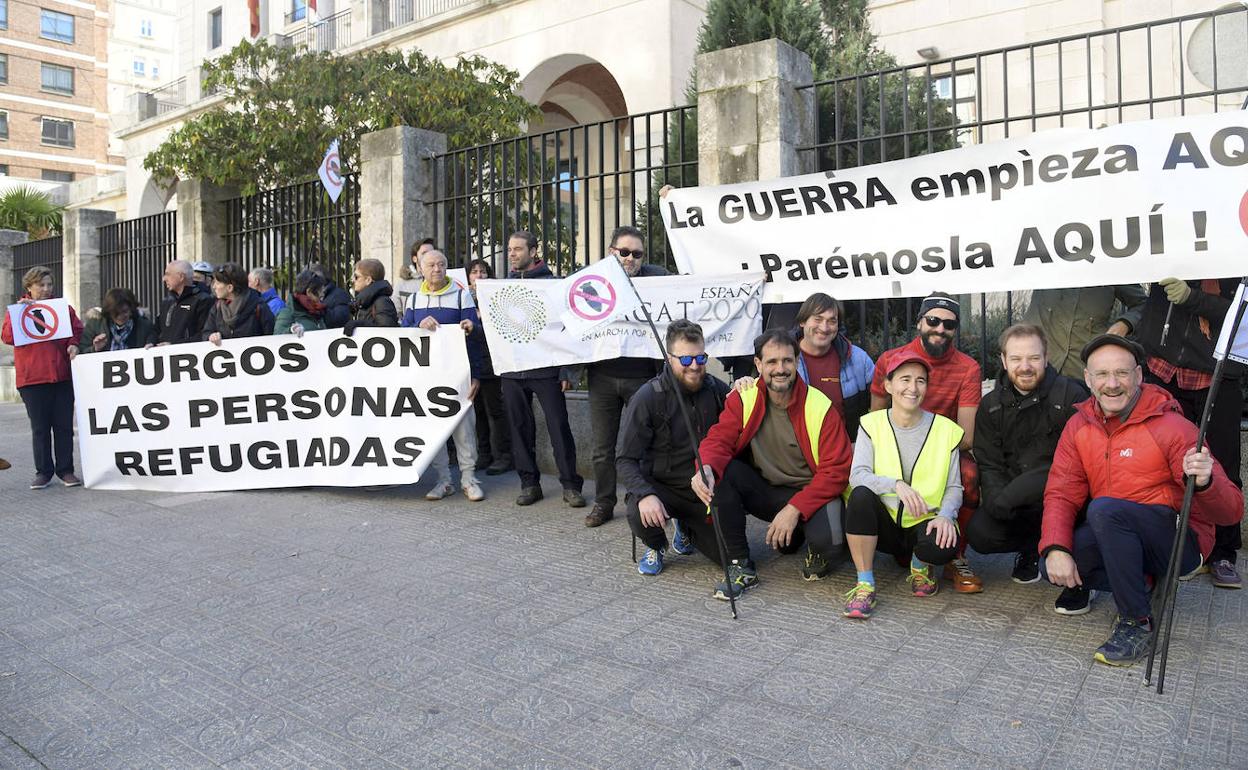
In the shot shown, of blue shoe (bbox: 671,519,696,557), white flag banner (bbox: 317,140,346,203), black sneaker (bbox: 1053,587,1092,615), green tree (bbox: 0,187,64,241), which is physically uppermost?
green tree (bbox: 0,187,64,241)

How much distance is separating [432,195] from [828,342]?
17.8 ft

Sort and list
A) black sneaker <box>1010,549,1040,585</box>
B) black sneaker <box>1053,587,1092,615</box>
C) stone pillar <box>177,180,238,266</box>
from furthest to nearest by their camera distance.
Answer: stone pillar <box>177,180,238,266</box> → black sneaker <box>1010,549,1040,585</box> → black sneaker <box>1053,587,1092,615</box>

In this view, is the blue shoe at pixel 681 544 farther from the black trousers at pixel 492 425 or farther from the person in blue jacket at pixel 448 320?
the black trousers at pixel 492 425

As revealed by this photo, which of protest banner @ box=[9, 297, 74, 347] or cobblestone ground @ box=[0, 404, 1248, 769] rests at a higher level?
protest banner @ box=[9, 297, 74, 347]

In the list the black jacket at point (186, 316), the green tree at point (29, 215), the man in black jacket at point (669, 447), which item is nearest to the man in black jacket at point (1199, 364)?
the man in black jacket at point (669, 447)

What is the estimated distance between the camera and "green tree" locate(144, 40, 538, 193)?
12.9m

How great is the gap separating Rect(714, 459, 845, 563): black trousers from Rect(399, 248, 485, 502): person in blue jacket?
2.63 m

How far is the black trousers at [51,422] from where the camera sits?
25.4ft

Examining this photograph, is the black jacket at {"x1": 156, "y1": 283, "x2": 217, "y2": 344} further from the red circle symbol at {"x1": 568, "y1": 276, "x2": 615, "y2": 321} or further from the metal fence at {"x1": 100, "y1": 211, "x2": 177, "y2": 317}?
the metal fence at {"x1": 100, "y1": 211, "x2": 177, "y2": 317}

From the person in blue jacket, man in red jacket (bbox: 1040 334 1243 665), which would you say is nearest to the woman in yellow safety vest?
man in red jacket (bbox: 1040 334 1243 665)

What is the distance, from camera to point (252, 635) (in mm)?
4094

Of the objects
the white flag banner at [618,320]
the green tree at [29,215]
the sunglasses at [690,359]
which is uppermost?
the green tree at [29,215]

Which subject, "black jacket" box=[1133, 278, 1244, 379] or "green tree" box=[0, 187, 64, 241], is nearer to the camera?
"black jacket" box=[1133, 278, 1244, 379]

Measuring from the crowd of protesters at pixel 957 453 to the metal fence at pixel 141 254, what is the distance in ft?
31.0
